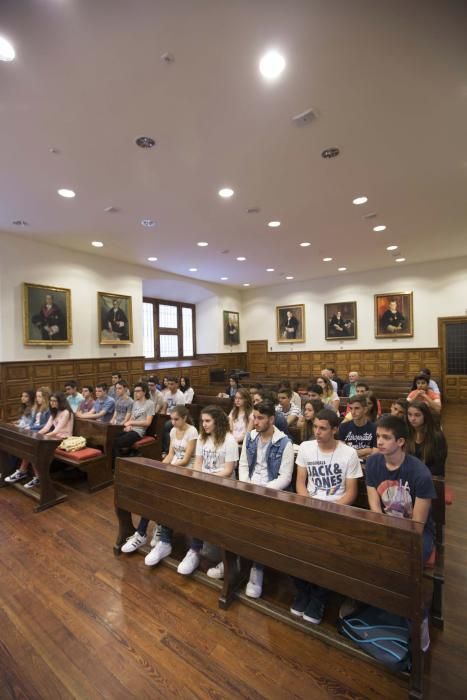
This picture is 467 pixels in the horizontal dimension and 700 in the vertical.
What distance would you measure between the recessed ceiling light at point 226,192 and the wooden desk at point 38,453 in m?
4.14

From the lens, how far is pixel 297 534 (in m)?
1.82

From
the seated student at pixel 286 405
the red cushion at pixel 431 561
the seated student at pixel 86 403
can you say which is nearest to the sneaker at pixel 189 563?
the red cushion at pixel 431 561

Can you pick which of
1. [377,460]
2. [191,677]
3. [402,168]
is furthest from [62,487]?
[402,168]

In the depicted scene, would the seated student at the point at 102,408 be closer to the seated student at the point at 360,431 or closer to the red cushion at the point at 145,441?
the red cushion at the point at 145,441

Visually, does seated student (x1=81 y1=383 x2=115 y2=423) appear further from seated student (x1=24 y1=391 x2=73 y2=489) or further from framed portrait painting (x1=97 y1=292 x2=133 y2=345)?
framed portrait painting (x1=97 y1=292 x2=133 y2=345)

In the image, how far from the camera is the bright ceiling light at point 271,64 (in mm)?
2514

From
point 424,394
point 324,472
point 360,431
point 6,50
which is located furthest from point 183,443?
point 424,394

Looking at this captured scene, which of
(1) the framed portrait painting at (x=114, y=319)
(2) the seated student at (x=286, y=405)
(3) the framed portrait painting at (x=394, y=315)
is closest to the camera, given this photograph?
(2) the seated student at (x=286, y=405)

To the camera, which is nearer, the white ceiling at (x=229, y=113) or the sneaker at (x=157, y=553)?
the white ceiling at (x=229, y=113)

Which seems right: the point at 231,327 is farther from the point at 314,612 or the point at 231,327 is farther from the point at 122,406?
the point at 314,612

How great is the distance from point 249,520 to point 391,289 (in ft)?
34.8

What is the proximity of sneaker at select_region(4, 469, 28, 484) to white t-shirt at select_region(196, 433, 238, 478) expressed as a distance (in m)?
Result: 3.09

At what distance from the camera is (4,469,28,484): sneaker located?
420 centimetres

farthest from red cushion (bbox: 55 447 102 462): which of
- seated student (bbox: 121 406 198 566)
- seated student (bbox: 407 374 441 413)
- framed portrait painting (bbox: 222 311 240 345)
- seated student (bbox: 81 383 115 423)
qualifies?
framed portrait painting (bbox: 222 311 240 345)
